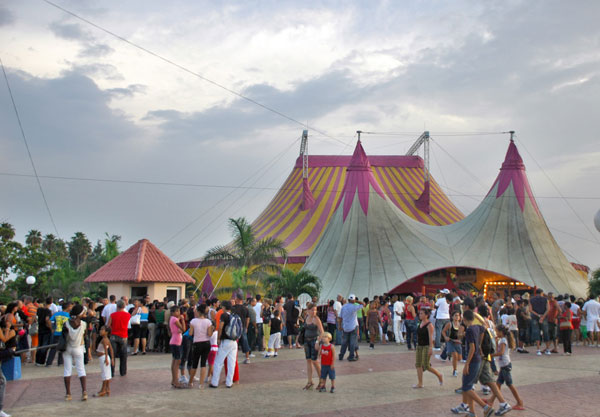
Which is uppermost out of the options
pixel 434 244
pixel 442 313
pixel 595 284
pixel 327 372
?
pixel 434 244

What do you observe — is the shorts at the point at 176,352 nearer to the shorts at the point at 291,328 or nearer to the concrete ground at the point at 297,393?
the concrete ground at the point at 297,393

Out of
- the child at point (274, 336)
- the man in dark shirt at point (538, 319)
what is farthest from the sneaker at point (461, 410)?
the man in dark shirt at point (538, 319)

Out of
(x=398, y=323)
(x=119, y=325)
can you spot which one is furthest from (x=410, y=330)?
(x=119, y=325)

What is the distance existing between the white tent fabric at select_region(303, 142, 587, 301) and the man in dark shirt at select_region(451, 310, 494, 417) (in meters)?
15.7

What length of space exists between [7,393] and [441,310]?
8.34 meters

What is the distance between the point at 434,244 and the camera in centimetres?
2452

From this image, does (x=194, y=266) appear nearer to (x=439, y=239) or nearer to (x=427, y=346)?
(x=439, y=239)

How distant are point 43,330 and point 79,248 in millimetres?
50375

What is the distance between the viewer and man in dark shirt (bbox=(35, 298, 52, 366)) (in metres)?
11.2

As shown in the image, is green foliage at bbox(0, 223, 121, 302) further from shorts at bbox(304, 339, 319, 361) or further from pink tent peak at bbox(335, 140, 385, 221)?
shorts at bbox(304, 339, 319, 361)

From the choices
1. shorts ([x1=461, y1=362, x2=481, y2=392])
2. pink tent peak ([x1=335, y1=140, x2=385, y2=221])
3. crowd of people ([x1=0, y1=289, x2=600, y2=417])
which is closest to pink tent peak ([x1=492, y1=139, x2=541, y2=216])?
pink tent peak ([x1=335, y1=140, x2=385, y2=221])

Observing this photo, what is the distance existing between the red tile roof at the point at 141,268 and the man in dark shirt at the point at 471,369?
437 inches

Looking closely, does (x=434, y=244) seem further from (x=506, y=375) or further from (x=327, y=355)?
(x=506, y=375)

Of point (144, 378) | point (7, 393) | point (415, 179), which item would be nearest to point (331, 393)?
point (144, 378)
